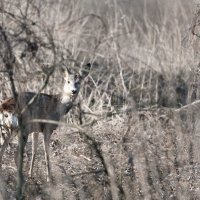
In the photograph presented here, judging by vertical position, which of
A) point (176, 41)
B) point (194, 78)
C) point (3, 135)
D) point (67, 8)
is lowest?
point (3, 135)

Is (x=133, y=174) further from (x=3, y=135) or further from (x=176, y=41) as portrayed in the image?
(x=176, y=41)

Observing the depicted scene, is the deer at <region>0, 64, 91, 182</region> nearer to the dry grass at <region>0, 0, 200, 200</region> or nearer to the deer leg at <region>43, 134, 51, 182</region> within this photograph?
the deer leg at <region>43, 134, 51, 182</region>

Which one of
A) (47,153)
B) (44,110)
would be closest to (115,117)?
(44,110)

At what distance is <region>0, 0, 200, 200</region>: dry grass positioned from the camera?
6894 millimetres

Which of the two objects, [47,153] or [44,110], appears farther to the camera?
[44,110]

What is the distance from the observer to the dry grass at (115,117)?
271 inches

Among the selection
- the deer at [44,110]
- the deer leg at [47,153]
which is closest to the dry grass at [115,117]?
the deer leg at [47,153]

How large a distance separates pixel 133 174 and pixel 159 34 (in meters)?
5.98

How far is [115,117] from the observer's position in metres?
11.3

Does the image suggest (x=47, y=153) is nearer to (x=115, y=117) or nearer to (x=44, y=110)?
(x=44, y=110)

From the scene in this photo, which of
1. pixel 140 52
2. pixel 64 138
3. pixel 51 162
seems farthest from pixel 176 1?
pixel 51 162

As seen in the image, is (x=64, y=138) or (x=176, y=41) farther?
(x=176, y=41)

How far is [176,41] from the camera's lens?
535 inches

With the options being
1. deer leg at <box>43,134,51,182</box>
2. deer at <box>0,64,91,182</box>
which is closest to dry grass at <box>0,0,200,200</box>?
deer leg at <box>43,134,51,182</box>
